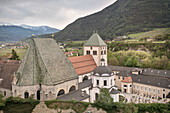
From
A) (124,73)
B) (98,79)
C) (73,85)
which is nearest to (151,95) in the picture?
(124,73)

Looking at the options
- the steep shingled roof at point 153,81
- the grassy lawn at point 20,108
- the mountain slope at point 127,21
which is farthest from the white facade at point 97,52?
the mountain slope at point 127,21

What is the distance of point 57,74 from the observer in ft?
90.5

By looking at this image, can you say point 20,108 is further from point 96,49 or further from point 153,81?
point 153,81

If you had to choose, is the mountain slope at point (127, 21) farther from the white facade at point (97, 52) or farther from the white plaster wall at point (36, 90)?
the white plaster wall at point (36, 90)

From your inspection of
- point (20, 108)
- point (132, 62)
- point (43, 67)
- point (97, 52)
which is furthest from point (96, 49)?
point (132, 62)

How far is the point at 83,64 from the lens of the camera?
40062 millimetres

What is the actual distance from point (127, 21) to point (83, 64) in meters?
134

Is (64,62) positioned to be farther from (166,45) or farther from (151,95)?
(166,45)

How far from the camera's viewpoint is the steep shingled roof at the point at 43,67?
26094 mm

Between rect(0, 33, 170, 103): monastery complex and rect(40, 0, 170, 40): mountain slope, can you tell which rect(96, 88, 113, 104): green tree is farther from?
rect(40, 0, 170, 40): mountain slope

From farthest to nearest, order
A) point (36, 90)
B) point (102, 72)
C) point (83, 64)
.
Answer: point (83, 64)
point (102, 72)
point (36, 90)

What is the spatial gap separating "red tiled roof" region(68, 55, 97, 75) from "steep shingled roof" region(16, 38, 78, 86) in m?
6.87

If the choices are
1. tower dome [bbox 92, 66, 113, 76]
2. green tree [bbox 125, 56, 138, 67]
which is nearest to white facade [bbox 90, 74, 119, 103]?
tower dome [bbox 92, 66, 113, 76]

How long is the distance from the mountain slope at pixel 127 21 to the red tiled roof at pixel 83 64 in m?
112
